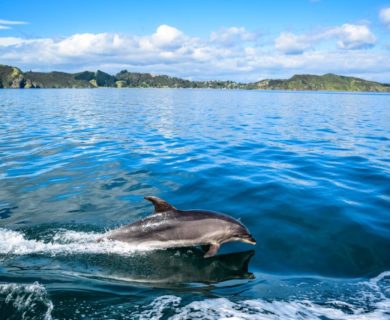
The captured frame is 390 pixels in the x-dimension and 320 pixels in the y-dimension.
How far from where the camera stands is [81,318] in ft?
22.5

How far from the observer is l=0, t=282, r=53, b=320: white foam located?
275 inches

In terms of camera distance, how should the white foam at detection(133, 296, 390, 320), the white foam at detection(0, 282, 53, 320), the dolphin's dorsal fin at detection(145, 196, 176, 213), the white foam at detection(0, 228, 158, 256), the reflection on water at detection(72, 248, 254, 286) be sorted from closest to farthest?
the white foam at detection(0, 282, 53, 320) < the white foam at detection(133, 296, 390, 320) < the reflection on water at detection(72, 248, 254, 286) < the white foam at detection(0, 228, 158, 256) < the dolphin's dorsal fin at detection(145, 196, 176, 213)

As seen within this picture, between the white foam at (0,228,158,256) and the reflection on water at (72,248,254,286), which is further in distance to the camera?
the white foam at (0,228,158,256)

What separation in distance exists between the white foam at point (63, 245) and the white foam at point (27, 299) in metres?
2.15

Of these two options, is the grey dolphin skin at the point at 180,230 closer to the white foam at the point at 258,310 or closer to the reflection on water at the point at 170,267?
the reflection on water at the point at 170,267

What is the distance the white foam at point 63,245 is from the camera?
10.1 metres

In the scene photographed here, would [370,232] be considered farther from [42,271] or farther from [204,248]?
[42,271]

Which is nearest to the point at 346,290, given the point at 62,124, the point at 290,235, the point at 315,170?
the point at 290,235

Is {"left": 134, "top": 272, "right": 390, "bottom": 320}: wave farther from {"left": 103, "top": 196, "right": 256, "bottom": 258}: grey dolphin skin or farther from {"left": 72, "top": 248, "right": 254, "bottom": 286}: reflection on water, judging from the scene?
{"left": 103, "top": 196, "right": 256, "bottom": 258}: grey dolphin skin

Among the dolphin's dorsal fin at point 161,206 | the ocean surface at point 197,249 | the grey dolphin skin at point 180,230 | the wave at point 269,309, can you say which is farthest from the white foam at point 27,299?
the dolphin's dorsal fin at point 161,206

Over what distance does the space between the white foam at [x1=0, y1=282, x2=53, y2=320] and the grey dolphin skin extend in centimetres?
315

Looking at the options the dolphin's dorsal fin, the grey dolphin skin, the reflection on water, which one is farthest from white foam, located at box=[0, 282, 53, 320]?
the dolphin's dorsal fin

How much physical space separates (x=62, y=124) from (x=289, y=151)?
26.5 metres

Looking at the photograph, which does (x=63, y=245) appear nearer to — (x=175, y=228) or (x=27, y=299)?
(x=27, y=299)
